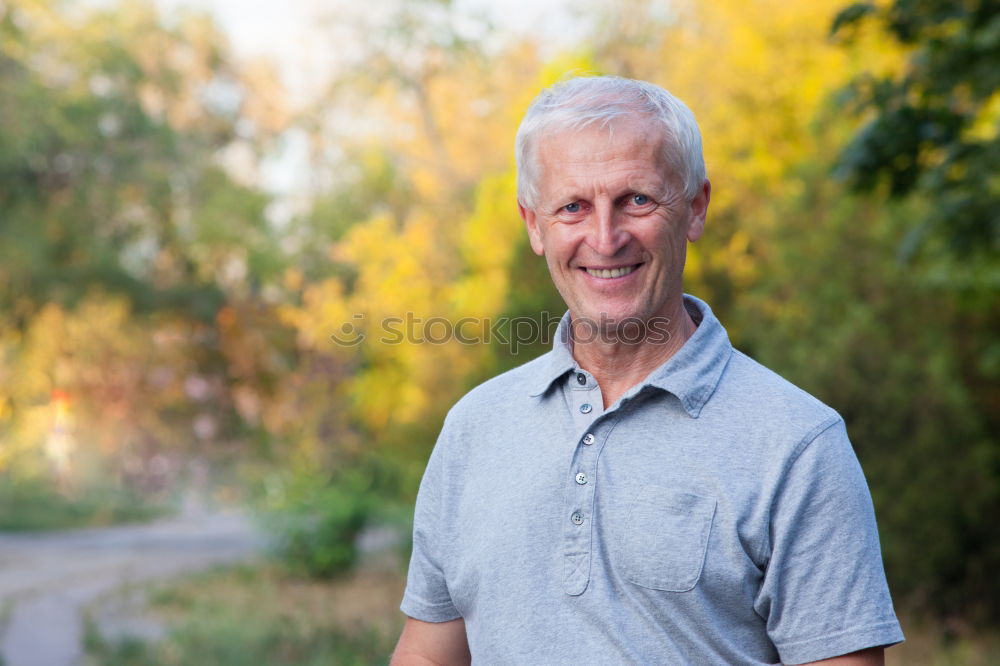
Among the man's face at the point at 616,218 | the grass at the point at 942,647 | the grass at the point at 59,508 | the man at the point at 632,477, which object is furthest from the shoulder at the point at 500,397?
the grass at the point at 59,508

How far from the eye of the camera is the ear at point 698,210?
1.50 meters

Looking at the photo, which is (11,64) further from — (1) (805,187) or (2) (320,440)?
(1) (805,187)

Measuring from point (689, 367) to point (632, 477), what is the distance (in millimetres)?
164

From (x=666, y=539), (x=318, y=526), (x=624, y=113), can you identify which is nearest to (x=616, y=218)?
(x=624, y=113)

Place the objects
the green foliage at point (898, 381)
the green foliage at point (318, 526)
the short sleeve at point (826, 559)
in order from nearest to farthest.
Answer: the short sleeve at point (826, 559), the green foliage at point (898, 381), the green foliage at point (318, 526)

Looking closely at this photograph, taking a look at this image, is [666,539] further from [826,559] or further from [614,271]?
[614,271]

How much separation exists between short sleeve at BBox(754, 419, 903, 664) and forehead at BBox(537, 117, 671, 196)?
1.34 ft

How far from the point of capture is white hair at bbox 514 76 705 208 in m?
1.42

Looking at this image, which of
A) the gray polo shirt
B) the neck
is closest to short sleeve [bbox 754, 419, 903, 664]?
the gray polo shirt

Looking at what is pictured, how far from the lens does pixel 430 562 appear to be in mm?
1586

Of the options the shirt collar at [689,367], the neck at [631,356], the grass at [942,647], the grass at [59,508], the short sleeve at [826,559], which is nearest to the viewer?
the short sleeve at [826,559]

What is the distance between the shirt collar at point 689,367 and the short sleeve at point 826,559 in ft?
0.51

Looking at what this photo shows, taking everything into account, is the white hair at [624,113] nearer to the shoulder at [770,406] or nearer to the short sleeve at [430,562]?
the shoulder at [770,406]

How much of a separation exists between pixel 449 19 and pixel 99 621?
15.7 meters
